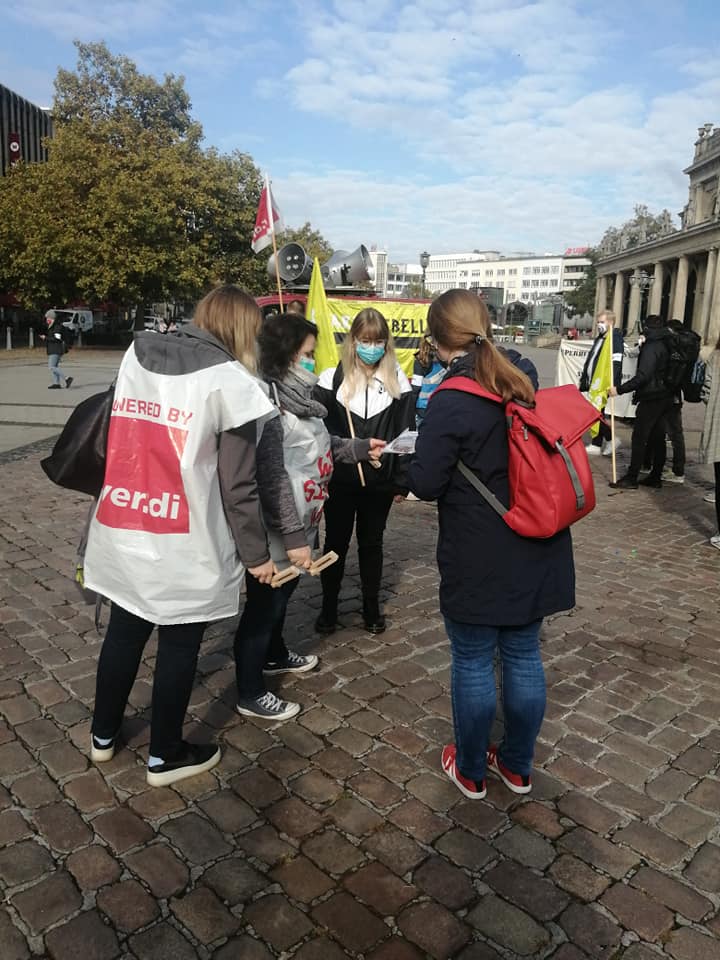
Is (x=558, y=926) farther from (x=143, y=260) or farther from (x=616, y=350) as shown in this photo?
(x=143, y=260)

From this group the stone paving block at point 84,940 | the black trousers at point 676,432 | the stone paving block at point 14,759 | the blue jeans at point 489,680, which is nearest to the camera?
the stone paving block at point 84,940

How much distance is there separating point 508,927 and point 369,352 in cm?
282

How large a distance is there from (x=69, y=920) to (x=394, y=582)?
3.49 m

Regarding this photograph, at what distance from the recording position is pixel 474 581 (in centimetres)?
263

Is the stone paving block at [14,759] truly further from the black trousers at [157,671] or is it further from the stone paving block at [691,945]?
the stone paving block at [691,945]

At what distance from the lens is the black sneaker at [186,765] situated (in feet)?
9.87

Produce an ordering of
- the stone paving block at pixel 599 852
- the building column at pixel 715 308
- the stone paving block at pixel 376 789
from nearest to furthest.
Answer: the stone paving block at pixel 599 852
the stone paving block at pixel 376 789
the building column at pixel 715 308

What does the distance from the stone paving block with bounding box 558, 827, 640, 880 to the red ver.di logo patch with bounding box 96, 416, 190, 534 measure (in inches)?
70.1

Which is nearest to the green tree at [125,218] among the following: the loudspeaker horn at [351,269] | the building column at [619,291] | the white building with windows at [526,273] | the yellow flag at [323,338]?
the loudspeaker horn at [351,269]

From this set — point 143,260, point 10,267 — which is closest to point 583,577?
point 143,260

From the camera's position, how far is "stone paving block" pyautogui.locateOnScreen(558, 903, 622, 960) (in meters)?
2.29

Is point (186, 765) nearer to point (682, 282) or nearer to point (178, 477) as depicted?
point (178, 477)

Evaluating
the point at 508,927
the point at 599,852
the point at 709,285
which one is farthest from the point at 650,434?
the point at 709,285

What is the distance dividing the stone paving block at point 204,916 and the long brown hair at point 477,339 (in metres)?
1.86
